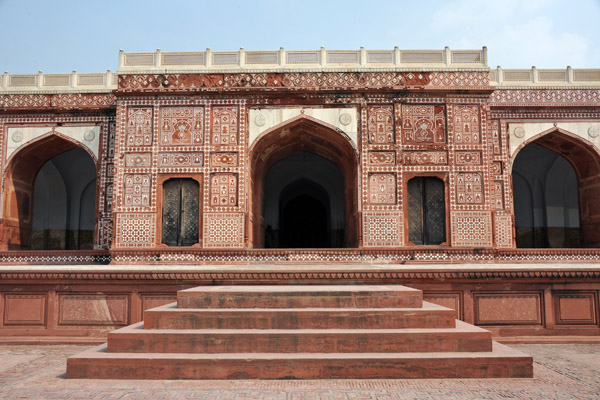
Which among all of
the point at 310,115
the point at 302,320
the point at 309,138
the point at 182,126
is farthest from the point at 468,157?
the point at 302,320

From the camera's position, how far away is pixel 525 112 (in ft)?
42.3

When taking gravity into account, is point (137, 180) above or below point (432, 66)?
below

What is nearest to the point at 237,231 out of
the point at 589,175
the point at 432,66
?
the point at 432,66

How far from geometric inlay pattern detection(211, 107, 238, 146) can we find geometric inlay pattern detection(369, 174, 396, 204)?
3.34m

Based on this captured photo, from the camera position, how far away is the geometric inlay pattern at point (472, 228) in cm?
1120

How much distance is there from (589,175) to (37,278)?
13.2 metres

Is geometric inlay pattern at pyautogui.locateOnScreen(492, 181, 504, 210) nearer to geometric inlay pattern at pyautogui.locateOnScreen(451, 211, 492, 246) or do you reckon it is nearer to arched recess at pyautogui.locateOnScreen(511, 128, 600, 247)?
geometric inlay pattern at pyautogui.locateOnScreen(451, 211, 492, 246)

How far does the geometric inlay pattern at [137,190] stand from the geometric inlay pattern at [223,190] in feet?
4.91

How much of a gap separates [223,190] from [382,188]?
12.0 ft

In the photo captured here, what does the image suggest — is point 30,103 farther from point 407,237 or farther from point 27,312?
point 407,237

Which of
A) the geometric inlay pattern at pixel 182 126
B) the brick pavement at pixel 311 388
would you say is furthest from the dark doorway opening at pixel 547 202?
the brick pavement at pixel 311 388

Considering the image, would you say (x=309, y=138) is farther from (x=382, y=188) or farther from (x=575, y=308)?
(x=575, y=308)

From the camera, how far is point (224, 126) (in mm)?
11672

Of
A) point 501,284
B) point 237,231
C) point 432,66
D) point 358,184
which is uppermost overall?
point 432,66
